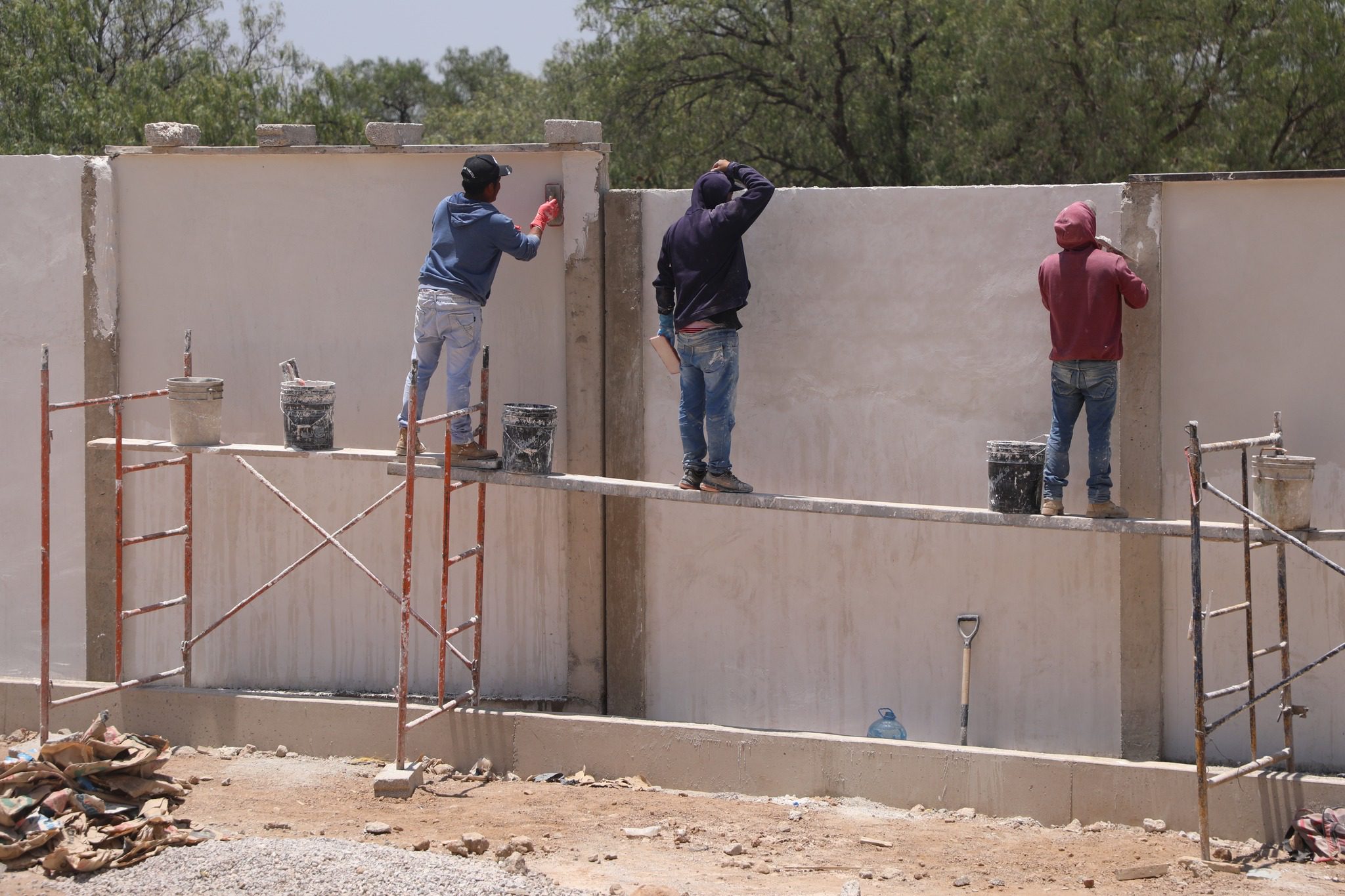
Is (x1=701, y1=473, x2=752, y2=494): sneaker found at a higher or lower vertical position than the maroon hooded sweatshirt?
lower

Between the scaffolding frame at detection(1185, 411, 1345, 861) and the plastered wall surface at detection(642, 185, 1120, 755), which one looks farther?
the plastered wall surface at detection(642, 185, 1120, 755)

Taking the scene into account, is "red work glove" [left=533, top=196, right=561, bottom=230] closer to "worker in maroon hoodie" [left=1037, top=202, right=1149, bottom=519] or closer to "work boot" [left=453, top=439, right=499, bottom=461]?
"work boot" [left=453, top=439, right=499, bottom=461]

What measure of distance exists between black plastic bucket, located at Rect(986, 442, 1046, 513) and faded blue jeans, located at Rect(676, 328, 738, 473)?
4.34 ft

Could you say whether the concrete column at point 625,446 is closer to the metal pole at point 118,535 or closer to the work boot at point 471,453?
the work boot at point 471,453

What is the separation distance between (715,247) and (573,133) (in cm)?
129

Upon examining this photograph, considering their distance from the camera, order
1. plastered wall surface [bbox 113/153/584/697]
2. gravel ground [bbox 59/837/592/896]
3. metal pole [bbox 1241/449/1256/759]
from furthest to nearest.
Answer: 1. plastered wall surface [bbox 113/153/584/697]
2. metal pole [bbox 1241/449/1256/759]
3. gravel ground [bbox 59/837/592/896]

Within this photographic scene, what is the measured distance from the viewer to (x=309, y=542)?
8.29m

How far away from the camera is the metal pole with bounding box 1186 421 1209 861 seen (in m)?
5.90

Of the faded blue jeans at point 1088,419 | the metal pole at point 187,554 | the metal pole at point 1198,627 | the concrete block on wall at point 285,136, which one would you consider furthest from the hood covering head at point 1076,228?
the metal pole at point 187,554

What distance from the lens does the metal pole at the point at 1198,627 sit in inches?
232

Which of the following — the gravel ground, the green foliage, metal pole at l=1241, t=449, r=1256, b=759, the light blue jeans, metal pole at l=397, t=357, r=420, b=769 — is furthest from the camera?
the green foliage

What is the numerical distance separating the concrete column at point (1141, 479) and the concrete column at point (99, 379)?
5.81 metres

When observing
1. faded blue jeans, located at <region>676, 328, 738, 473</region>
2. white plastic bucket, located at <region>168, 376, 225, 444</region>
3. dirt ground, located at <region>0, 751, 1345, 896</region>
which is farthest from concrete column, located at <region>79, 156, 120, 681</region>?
faded blue jeans, located at <region>676, 328, 738, 473</region>

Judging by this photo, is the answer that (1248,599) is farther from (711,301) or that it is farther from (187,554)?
(187,554)
